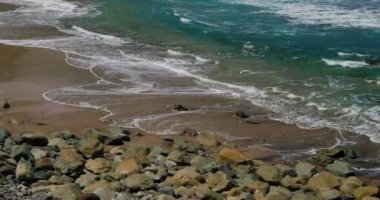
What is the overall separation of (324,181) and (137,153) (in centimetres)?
512

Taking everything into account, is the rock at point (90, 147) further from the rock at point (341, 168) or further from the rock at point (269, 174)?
the rock at point (341, 168)

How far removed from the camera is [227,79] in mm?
30188

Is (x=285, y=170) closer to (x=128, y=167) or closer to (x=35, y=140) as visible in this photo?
(x=128, y=167)

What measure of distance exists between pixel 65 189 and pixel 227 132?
27.5 feet

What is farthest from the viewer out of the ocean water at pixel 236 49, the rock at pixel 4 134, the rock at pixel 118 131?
the ocean water at pixel 236 49

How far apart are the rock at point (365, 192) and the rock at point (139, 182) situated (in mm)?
5016

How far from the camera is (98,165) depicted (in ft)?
61.4

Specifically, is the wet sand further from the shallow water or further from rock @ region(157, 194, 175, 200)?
rock @ region(157, 194, 175, 200)

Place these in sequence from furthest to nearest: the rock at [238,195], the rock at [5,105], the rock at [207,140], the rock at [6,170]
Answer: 1. the rock at [5,105]
2. the rock at [207,140]
3. the rock at [6,170]
4. the rock at [238,195]

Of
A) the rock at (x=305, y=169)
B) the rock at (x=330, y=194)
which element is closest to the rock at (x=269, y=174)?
the rock at (x=305, y=169)

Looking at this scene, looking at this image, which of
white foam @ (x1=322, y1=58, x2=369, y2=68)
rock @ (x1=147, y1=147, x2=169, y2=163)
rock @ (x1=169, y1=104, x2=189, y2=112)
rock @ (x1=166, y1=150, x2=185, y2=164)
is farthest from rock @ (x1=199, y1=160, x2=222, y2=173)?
white foam @ (x1=322, y1=58, x2=369, y2=68)

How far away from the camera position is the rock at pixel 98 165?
18.5 meters

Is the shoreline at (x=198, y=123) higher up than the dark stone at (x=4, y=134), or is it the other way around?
the dark stone at (x=4, y=134)

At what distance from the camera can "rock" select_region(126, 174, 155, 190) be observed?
56.4 feet
